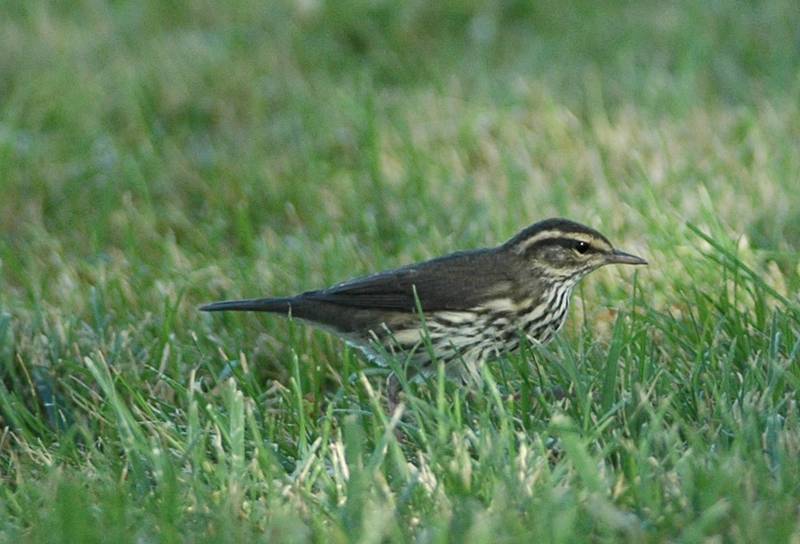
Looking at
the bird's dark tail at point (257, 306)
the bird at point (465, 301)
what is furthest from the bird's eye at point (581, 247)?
the bird's dark tail at point (257, 306)

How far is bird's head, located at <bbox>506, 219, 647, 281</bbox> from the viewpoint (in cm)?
620

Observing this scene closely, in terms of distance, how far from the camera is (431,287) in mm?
6109

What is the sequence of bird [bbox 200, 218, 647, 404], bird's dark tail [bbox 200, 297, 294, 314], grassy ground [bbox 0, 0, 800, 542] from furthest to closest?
bird's dark tail [bbox 200, 297, 294, 314], bird [bbox 200, 218, 647, 404], grassy ground [bbox 0, 0, 800, 542]

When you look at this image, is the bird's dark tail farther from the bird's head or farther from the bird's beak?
the bird's beak

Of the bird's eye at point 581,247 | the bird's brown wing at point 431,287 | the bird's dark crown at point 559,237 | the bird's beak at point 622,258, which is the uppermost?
the bird's dark crown at point 559,237

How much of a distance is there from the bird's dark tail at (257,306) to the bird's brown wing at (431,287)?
0.09 metres

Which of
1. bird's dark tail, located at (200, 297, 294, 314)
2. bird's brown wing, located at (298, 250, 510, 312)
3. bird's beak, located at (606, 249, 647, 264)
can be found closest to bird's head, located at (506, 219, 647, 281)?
bird's beak, located at (606, 249, 647, 264)

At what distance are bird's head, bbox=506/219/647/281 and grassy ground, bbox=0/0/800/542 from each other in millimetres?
231

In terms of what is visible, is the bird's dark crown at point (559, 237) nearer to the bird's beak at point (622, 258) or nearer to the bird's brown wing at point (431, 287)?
the bird's beak at point (622, 258)

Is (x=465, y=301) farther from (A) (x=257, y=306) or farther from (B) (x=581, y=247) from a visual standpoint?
(A) (x=257, y=306)

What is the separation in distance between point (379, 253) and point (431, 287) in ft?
3.20

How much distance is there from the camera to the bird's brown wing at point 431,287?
6.07 m

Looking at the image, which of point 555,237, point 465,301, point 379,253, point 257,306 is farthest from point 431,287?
point 379,253

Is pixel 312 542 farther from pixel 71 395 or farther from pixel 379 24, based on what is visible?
pixel 379 24
